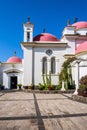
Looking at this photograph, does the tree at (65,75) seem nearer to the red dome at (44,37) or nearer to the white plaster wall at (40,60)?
the white plaster wall at (40,60)

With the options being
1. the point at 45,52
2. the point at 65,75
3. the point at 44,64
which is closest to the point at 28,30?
the point at 45,52

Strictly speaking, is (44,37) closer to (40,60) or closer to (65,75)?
(40,60)

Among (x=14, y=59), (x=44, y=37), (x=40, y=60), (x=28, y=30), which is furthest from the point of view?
(x=14, y=59)

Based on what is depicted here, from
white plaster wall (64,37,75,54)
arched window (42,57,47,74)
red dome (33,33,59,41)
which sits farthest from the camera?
red dome (33,33,59,41)

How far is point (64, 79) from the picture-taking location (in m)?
25.3

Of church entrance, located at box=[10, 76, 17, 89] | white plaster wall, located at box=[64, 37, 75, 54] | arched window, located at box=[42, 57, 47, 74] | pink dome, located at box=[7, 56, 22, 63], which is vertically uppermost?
white plaster wall, located at box=[64, 37, 75, 54]

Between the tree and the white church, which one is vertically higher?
the white church

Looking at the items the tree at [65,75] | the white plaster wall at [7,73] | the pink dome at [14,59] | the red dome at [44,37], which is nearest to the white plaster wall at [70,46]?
the red dome at [44,37]

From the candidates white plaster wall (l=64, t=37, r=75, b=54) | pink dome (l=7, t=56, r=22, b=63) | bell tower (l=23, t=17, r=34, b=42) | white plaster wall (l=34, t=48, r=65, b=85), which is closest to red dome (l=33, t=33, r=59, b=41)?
bell tower (l=23, t=17, r=34, b=42)

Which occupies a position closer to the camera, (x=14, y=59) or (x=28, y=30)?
(x=28, y=30)

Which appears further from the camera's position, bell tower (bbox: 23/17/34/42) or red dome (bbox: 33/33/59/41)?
red dome (bbox: 33/33/59/41)

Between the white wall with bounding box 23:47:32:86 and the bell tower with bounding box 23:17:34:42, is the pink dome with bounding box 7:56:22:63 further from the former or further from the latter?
the white wall with bounding box 23:47:32:86

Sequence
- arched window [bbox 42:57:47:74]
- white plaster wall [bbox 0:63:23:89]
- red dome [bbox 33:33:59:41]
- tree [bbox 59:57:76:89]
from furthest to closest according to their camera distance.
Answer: white plaster wall [bbox 0:63:23:89] < red dome [bbox 33:33:59:41] < arched window [bbox 42:57:47:74] < tree [bbox 59:57:76:89]

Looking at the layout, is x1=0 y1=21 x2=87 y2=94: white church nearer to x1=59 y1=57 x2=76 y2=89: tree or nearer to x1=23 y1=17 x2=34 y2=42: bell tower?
x1=23 y1=17 x2=34 y2=42: bell tower
